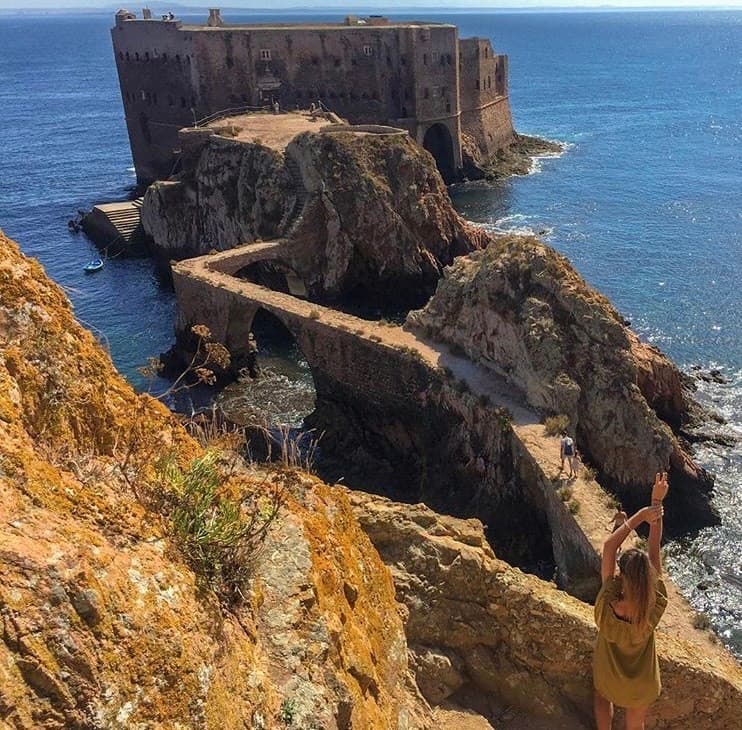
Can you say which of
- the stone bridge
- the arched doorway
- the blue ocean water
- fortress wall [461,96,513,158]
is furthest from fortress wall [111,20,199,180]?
the stone bridge

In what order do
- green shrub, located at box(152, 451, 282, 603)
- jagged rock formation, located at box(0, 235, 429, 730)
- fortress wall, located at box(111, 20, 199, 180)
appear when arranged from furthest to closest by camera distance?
fortress wall, located at box(111, 20, 199, 180) < green shrub, located at box(152, 451, 282, 603) < jagged rock formation, located at box(0, 235, 429, 730)

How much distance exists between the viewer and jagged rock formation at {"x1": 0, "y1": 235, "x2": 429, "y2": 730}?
3387 mm

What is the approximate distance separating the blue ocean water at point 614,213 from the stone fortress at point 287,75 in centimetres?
665

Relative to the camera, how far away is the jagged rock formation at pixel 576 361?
20.6m

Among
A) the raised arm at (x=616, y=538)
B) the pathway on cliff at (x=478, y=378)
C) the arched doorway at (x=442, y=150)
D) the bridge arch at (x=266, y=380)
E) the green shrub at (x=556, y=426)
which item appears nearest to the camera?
the raised arm at (x=616, y=538)

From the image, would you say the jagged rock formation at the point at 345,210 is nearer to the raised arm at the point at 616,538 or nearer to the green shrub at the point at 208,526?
the raised arm at the point at 616,538

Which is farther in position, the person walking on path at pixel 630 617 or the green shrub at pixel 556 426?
the green shrub at pixel 556 426

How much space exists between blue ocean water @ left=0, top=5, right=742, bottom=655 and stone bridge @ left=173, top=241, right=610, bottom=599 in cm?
474

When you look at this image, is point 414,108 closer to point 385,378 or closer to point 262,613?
point 385,378

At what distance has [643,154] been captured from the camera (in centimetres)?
7456

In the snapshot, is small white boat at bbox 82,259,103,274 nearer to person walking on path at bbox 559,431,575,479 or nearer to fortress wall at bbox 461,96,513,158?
fortress wall at bbox 461,96,513,158

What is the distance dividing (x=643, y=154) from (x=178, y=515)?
7825 cm

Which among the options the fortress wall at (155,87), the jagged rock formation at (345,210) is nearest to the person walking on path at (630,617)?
the jagged rock formation at (345,210)

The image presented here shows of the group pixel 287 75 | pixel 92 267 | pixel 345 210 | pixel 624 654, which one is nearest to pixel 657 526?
pixel 624 654
